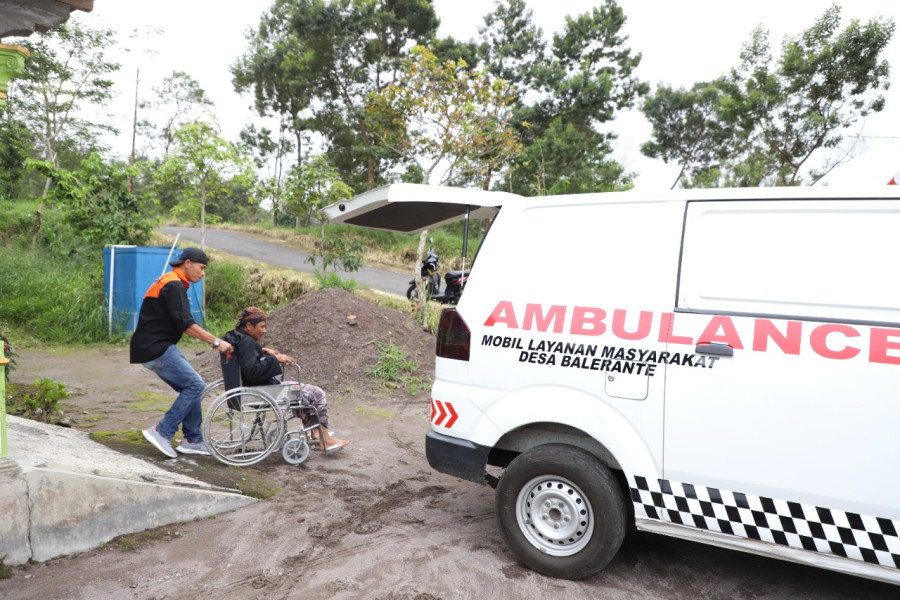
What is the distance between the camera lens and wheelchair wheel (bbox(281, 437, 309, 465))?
5266 millimetres

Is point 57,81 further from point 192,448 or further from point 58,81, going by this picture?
point 192,448

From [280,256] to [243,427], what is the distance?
1785 centimetres

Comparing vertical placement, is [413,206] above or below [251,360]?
above

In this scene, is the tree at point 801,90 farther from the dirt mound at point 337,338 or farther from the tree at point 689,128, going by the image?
the dirt mound at point 337,338

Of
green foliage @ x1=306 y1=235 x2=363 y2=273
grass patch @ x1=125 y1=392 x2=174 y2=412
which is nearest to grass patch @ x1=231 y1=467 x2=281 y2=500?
grass patch @ x1=125 y1=392 x2=174 y2=412

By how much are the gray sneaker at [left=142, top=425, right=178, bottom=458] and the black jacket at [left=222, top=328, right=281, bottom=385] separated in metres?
0.75

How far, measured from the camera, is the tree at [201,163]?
1266 cm

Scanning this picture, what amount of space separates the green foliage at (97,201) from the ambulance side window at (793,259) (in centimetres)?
1240

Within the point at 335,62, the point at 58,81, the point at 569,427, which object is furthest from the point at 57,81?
the point at 569,427

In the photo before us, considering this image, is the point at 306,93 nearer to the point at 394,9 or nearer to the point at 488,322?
the point at 394,9

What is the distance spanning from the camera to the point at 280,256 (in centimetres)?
2228

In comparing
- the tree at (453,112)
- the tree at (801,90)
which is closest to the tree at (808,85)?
the tree at (801,90)

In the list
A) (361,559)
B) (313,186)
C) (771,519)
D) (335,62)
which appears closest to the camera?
(771,519)

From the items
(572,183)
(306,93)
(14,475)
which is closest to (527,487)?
(14,475)
